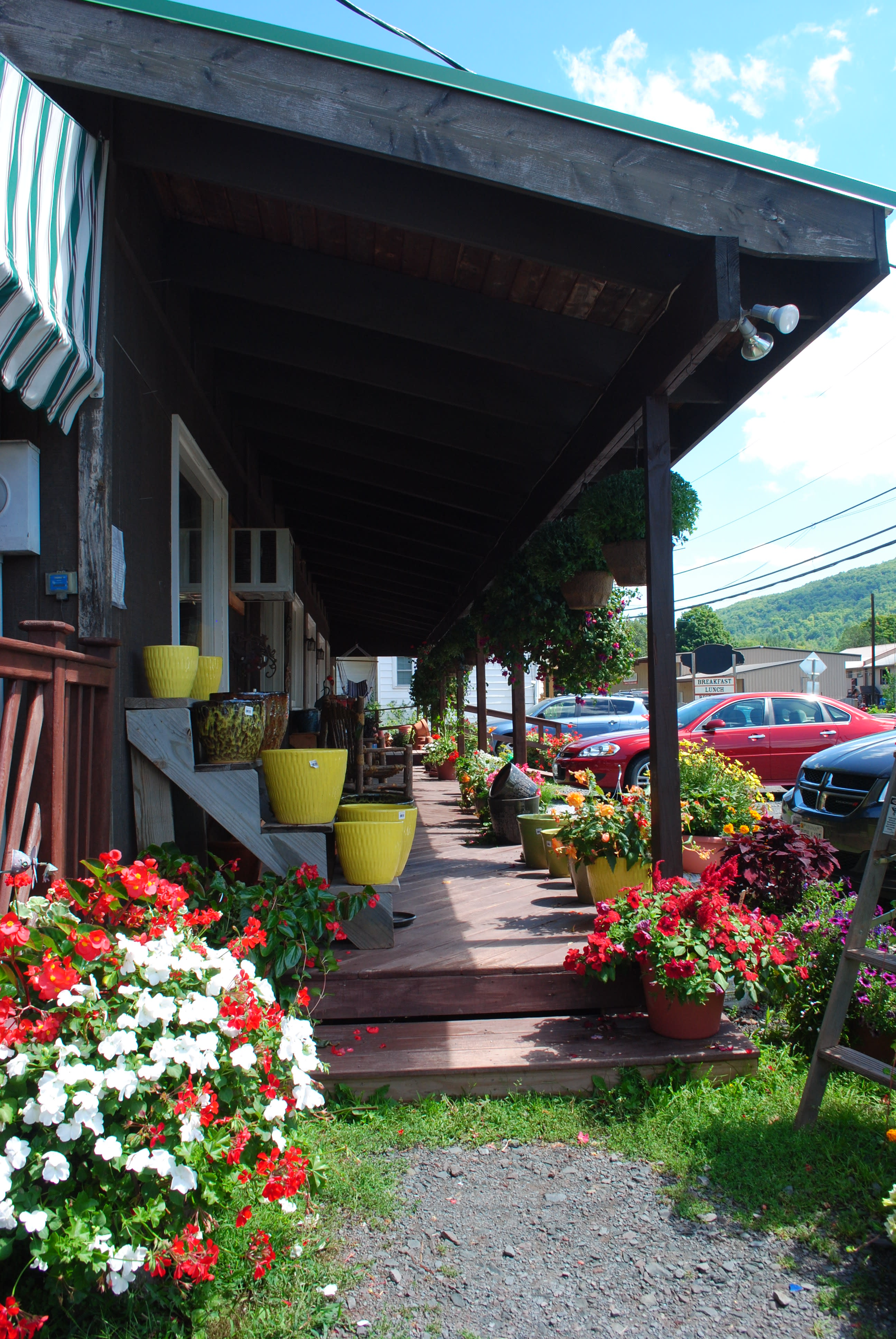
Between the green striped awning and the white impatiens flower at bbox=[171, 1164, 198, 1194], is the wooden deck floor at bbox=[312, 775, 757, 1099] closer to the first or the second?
the white impatiens flower at bbox=[171, 1164, 198, 1194]

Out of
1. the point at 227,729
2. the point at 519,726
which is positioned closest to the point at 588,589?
the point at 519,726

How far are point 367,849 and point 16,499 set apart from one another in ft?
5.36

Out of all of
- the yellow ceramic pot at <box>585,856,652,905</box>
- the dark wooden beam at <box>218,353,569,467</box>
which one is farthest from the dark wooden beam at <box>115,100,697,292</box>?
the yellow ceramic pot at <box>585,856,652,905</box>

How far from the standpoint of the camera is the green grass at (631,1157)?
1.78 m

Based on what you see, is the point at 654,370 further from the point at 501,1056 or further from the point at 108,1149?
the point at 108,1149

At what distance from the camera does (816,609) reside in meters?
113

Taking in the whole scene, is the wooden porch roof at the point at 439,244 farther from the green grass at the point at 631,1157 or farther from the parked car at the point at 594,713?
the parked car at the point at 594,713

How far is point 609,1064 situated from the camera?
9.18ft

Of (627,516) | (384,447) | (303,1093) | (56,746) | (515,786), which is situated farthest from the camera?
(515,786)

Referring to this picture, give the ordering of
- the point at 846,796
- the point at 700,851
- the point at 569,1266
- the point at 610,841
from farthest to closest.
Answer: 1. the point at 846,796
2. the point at 700,851
3. the point at 610,841
4. the point at 569,1266

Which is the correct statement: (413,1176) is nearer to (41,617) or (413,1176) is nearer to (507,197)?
(41,617)

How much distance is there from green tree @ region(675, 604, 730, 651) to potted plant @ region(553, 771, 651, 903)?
58.3 meters

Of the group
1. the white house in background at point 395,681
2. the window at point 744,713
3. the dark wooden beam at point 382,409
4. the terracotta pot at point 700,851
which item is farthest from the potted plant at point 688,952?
the white house in background at point 395,681

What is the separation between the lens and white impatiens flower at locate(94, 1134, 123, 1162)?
152 centimetres
